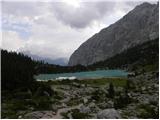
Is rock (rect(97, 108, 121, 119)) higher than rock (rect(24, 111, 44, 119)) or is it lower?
lower

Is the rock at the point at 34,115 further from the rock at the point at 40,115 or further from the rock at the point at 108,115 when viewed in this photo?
the rock at the point at 108,115

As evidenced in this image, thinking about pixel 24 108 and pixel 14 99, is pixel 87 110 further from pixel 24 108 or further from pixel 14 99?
pixel 14 99

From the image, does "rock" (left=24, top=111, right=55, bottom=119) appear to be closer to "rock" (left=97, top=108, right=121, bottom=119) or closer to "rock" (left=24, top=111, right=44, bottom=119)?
"rock" (left=24, top=111, right=44, bottom=119)

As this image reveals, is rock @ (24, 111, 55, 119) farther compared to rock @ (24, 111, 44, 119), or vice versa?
rock @ (24, 111, 55, 119)

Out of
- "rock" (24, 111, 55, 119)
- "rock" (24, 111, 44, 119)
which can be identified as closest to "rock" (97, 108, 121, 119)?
"rock" (24, 111, 55, 119)

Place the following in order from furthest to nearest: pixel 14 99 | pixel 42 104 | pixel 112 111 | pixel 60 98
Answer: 1. pixel 60 98
2. pixel 14 99
3. pixel 42 104
4. pixel 112 111

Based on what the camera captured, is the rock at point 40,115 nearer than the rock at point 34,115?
No

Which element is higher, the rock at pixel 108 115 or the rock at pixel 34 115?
the rock at pixel 34 115

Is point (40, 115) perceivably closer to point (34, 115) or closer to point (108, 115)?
point (34, 115)

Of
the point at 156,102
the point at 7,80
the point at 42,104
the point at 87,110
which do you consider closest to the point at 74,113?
the point at 87,110

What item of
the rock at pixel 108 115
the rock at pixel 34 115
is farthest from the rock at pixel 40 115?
the rock at pixel 108 115

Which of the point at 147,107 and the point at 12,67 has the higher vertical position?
the point at 12,67
